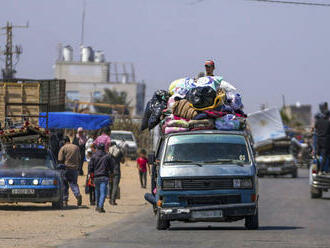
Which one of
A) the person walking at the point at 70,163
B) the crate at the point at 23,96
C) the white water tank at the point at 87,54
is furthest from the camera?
the white water tank at the point at 87,54

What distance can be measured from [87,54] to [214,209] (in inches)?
4474

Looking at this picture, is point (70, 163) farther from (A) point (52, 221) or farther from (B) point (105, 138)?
(A) point (52, 221)

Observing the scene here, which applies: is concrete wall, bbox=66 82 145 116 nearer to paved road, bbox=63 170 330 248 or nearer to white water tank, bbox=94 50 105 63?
white water tank, bbox=94 50 105 63

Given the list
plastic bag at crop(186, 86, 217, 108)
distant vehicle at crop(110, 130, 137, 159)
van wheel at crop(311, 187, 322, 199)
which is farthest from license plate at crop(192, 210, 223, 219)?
distant vehicle at crop(110, 130, 137, 159)

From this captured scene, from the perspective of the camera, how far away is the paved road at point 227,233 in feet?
44.4

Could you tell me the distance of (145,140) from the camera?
2470 inches

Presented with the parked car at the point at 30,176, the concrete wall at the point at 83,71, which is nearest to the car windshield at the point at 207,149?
the parked car at the point at 30,176

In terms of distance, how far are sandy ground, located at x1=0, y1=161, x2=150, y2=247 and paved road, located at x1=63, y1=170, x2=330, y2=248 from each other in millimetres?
471

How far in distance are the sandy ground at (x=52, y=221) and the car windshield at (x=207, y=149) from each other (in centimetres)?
223

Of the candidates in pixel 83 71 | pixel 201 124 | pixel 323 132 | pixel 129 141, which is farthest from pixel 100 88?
pixel 201 124

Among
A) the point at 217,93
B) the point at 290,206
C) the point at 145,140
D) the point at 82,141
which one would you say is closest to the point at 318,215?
the point at 290,206

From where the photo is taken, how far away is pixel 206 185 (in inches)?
619

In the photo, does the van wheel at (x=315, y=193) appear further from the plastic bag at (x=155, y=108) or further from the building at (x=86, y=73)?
the building at (x=86, y=73)

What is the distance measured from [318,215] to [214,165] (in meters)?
5.88
